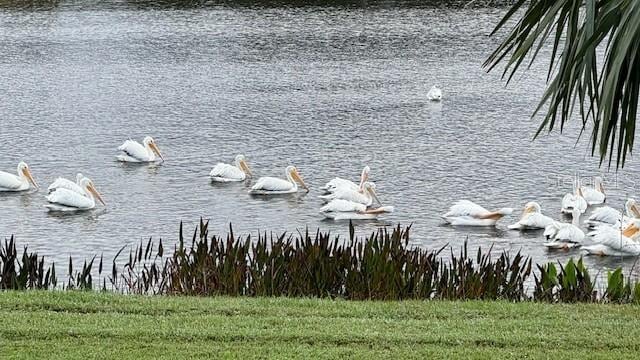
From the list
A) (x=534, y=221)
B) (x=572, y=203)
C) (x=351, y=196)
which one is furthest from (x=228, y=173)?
(x=572, y=203)

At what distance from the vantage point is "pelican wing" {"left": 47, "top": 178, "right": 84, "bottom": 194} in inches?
661

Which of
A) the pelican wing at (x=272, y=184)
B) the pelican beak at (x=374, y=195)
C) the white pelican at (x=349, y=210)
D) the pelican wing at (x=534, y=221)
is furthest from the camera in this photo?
the pelican wing at (x=272, y=184)

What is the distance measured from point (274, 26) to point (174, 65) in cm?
726

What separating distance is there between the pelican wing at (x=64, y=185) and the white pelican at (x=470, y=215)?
528 cm

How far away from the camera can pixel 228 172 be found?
18.1 metres

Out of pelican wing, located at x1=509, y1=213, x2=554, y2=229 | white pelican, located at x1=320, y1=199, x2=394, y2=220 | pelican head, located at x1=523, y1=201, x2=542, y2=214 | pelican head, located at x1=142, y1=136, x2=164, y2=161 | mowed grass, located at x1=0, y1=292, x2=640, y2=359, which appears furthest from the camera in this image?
pelican head, located at x1=142, y1=136, x2=164, y2=161

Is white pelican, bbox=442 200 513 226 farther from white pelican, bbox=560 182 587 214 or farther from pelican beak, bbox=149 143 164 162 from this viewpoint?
pelican beak, bbox=149 143 164 162

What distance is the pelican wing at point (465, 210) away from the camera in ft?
50.6

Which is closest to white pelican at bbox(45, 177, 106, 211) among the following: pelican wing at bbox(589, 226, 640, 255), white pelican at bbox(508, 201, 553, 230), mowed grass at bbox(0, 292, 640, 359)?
white pelican at bbox(508, 201, 553, 230)

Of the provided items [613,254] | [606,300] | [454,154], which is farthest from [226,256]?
[454,154]

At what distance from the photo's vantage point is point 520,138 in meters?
20.8

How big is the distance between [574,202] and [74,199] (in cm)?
698

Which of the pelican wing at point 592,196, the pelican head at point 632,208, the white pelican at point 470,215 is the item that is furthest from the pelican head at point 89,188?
the pelican head at point 632,208

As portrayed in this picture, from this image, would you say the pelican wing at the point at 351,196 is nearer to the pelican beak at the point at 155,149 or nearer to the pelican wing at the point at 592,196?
the pelican wing at the point at 592,196
